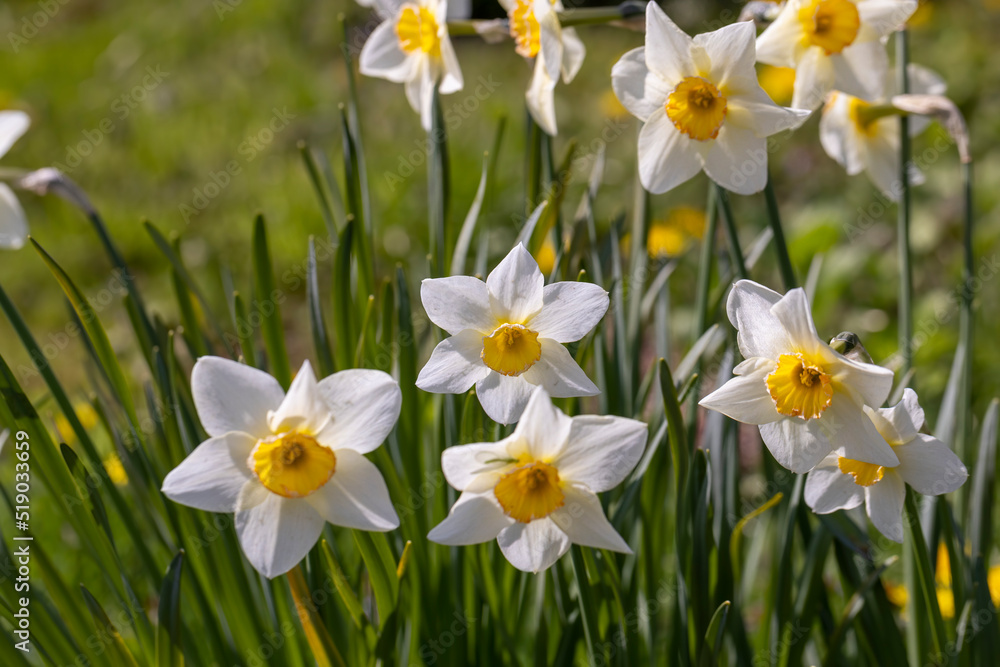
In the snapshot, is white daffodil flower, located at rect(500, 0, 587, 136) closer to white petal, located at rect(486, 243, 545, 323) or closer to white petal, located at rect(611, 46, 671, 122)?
white petal, located at rect(611, 46, 671, 122)

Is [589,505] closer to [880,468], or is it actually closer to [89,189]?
[880,468]

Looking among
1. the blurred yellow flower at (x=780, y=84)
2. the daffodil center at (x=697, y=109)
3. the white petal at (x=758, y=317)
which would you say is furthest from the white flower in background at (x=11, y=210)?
the blurred yellow flower at (x=780, y=84)

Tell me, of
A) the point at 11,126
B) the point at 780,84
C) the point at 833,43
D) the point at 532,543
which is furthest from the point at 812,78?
the point at 780,84

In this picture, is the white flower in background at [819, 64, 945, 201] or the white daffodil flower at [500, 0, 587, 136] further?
the white flower in background at [819, 64, 945, 201]

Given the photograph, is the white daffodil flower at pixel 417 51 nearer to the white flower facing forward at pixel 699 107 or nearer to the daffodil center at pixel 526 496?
the white flower facing forward at pixel 699 107

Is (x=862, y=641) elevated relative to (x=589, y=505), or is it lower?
lower

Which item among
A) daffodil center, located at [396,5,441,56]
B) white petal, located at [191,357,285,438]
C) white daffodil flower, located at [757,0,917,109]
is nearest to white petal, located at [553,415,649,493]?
white petal, located at [191,357,285,438]

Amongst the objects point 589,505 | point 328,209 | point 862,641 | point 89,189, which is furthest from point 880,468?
point 89,189
